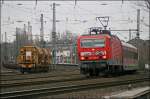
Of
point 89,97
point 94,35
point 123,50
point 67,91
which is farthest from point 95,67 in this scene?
point 89,97

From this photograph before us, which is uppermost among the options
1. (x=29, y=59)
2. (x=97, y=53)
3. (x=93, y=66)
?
(x=97, y=53)

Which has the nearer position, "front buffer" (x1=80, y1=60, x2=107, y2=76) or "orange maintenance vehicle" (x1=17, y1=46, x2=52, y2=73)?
"front buffer" (x1=80, y1=60, x2=107, y2=76)

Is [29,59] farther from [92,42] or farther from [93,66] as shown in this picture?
[93,66]

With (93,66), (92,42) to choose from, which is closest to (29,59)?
(92,42)

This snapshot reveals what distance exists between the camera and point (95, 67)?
90.0 feet

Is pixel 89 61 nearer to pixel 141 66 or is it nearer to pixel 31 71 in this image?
pixel 31 71

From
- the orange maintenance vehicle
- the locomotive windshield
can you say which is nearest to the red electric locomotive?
the locomotive windshield

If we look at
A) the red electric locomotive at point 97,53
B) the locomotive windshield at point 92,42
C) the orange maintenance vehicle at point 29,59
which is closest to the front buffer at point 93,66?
the red electric locomotive at point 97,53

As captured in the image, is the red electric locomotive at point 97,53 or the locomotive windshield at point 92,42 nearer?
the red electric locomotive at point 97,53

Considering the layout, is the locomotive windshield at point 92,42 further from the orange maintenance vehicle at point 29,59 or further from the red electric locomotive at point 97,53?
the orange maintenance vehicle at point 29,59

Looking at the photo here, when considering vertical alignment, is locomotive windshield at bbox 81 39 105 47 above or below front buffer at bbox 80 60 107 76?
above

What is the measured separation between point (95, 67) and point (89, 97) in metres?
13.3

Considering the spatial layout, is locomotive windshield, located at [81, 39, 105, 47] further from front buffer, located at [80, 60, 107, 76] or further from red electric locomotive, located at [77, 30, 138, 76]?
front buffer, located at [80, 60, 107, 76]

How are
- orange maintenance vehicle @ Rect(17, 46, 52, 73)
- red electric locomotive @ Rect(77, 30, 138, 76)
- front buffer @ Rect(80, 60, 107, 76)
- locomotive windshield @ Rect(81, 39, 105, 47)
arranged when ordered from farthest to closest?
orange maintenance vehicle @ Rect(17, 46, 52, 73) < locomotive windshield @ Rect(81, 39, 105, 47) < red electric locomotive @ Rect(77, 30, 138, 76) < front buffer @ Rect(80, 60, 107, 76)
